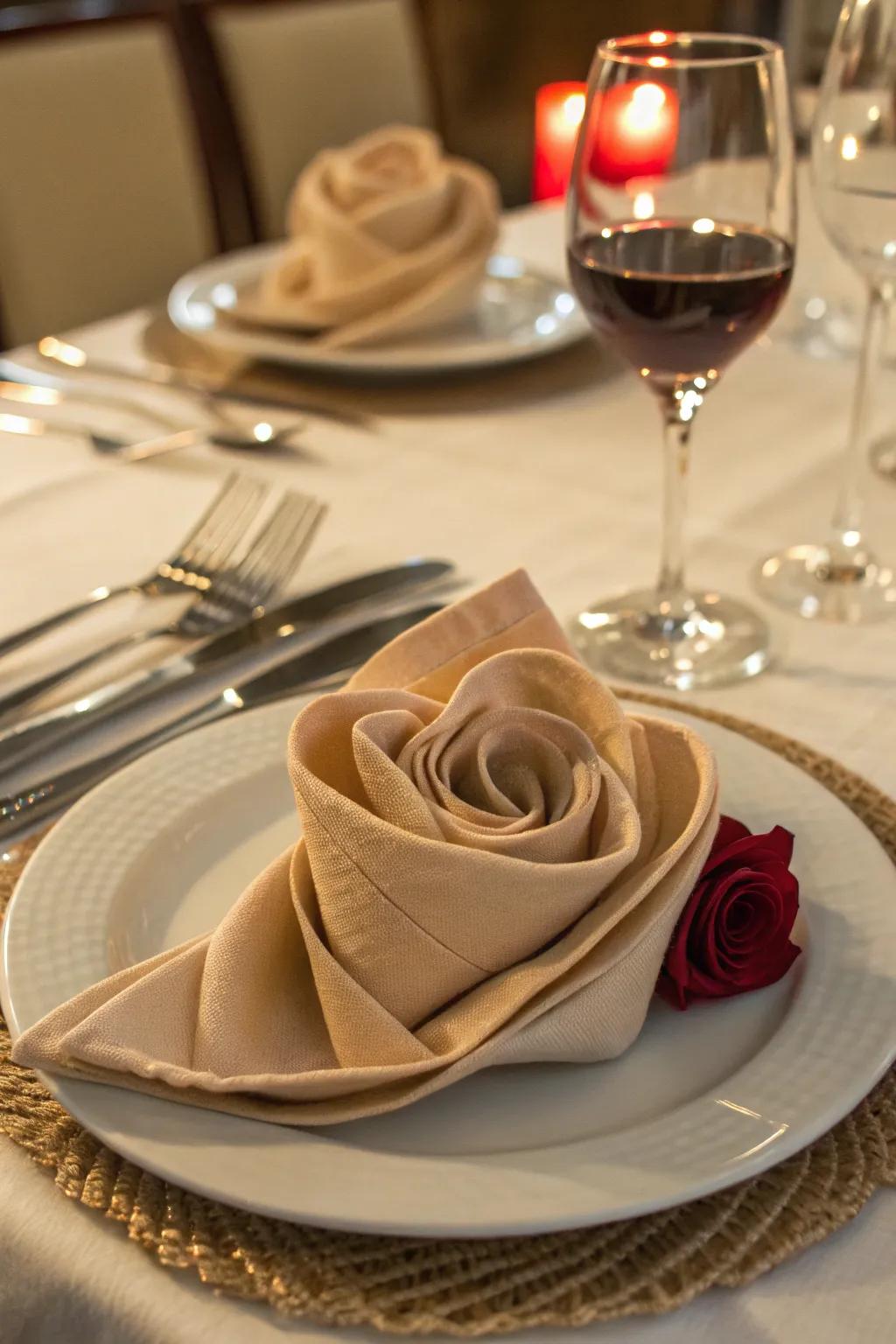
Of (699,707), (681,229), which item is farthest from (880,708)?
(681,229)

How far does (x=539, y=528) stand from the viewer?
0.81m

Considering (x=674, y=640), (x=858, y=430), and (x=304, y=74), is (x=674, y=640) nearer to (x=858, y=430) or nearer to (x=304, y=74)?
(x=858, y=430)

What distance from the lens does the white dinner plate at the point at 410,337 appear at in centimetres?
97

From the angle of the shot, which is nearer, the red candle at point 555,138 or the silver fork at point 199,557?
the silver fork at point 199,557

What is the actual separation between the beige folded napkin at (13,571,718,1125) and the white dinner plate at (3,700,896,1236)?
1 centimetres

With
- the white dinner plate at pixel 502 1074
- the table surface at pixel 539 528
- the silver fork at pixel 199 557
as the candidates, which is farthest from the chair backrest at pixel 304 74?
the white dinner plate at pixel 502 1074

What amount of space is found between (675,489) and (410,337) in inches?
16.4

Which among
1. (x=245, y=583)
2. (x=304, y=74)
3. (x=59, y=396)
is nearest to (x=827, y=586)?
(x=245, y=583)

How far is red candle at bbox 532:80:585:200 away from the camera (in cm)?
276

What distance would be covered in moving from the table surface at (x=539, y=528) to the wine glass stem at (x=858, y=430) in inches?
1.5

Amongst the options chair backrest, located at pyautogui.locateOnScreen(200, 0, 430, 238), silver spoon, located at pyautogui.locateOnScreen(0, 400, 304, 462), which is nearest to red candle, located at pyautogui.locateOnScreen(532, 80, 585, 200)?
chair backrest, located at pyautogui.locateOnScreen(200, 0, 430, 238)

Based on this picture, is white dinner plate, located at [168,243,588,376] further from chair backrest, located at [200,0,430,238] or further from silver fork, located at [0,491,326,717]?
chair backrest, located at [200,0,430,238]

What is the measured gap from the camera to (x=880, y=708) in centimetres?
61

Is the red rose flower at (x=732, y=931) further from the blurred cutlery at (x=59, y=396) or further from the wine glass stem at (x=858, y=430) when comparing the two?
the blurred cutlery at (x=59, y=396)
